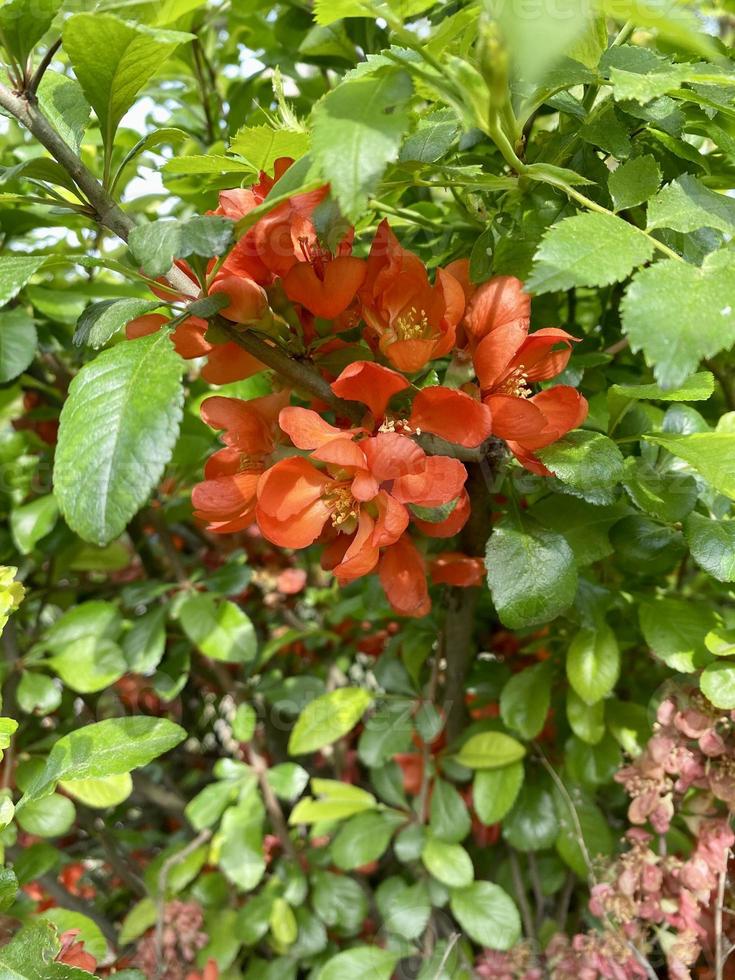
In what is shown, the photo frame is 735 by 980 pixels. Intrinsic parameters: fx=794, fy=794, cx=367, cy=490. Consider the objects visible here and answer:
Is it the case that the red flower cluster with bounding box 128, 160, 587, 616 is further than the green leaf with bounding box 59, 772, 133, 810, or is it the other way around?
the green leaf with bounding box 59, 772, 133, 810

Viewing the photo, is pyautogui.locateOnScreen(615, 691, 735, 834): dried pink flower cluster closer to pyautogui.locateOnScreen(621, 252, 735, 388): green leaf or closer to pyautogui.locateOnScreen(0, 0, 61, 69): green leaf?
pyautogui.locateOnScreen(621, 252, 735, 388): green leaf

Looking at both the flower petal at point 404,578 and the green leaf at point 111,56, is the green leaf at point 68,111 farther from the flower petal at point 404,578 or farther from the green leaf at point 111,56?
the flower petal at point 404,578

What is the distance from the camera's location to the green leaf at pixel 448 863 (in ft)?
2.44

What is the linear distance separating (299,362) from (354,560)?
136 mm

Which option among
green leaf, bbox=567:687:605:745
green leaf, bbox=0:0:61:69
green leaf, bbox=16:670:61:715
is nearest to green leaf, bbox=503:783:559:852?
green leaf, bbox=567:687:605:745

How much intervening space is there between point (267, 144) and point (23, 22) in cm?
14

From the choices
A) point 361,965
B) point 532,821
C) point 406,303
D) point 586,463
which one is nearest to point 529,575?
point 586,463

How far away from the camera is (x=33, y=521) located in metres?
0.82

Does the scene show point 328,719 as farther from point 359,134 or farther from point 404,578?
point 359,134

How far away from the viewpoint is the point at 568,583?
481mm

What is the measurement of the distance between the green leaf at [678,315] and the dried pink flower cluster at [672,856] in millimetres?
347

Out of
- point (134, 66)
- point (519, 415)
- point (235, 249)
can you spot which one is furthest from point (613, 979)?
point (134, 66)

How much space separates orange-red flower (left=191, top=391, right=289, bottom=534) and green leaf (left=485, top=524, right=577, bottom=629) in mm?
156

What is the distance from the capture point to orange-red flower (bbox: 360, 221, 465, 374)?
1.52 ft
